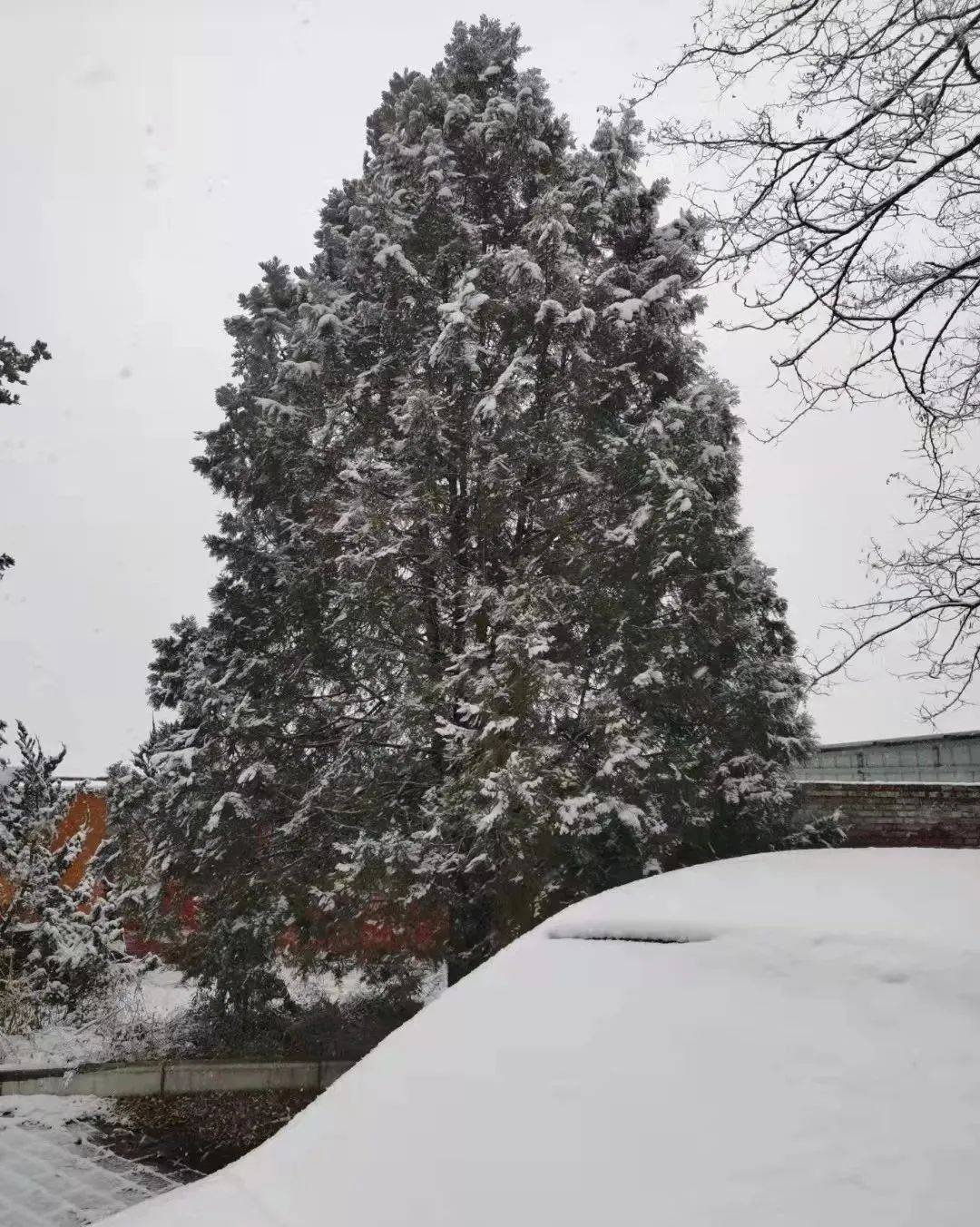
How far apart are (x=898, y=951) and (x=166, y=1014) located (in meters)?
10.3

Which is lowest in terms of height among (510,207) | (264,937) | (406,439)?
(264,937)

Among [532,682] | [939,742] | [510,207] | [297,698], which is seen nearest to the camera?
[532,682]

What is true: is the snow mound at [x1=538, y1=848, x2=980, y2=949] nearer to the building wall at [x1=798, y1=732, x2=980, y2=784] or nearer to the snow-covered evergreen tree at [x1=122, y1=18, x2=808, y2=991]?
the snow-covered evergreen tree at [x1=122, y1=18, x2=808, y2=991]

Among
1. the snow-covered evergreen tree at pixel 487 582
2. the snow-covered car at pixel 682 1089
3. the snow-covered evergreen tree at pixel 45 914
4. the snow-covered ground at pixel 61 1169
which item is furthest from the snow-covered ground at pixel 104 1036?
the snow-covered car at pixel 682 1089

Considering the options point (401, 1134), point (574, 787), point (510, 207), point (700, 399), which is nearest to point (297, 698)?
point (574, 787)

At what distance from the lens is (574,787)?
29.4 feet

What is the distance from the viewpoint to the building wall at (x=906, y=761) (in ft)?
46.9

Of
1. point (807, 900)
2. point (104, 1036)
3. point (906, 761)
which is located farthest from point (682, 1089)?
point (906, 761)

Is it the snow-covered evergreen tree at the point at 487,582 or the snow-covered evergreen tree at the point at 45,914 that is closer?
the snow-covered evergreen tree at the point at 487,582

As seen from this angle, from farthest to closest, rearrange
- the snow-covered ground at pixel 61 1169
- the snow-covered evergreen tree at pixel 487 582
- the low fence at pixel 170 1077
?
the snow-covered evergreen tree at pixel 487 582 < the low fence at pixel 170 1077 < the snow-covered ground at pixel 61 1169

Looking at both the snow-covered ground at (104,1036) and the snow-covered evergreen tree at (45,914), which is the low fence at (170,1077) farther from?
the snow-covered evergreen tree at (45,914)

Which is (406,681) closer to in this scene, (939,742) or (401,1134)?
(401,1134)

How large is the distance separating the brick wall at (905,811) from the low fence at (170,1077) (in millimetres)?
6450

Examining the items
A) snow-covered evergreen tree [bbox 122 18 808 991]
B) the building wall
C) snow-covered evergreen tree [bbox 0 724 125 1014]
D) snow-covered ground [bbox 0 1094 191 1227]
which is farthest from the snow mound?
the building wall
